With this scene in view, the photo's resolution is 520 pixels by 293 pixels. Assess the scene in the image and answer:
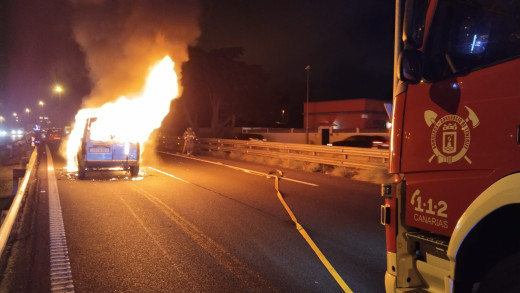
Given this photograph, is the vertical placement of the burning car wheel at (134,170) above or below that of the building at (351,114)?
below

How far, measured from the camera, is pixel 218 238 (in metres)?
6.45

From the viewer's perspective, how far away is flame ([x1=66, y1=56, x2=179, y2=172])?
45.8 feet

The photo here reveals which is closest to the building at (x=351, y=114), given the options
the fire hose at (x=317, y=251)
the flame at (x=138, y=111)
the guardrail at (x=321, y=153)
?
the guardrail at (x=321, y=153)

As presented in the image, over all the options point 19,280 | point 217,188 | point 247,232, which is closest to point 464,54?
point 247,232

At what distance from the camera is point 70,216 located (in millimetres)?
7918

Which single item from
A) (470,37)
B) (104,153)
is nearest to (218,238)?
(470,37)

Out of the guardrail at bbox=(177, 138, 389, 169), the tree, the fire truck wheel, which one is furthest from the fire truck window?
the tree

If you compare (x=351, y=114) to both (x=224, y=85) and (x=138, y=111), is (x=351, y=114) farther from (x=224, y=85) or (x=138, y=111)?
(x=138, y=111)

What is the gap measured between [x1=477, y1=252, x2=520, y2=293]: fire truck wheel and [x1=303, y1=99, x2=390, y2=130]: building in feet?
156

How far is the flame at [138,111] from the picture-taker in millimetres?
13969

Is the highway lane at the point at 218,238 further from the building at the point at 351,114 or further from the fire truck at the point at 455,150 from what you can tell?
the building at the point at 351,114

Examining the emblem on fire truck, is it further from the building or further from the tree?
the building

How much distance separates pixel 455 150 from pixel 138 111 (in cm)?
1417

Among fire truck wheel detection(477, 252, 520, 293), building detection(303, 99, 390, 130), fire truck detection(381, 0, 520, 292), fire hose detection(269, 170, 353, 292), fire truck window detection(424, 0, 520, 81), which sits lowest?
fire hose detection(269, 170, 353, 292)
